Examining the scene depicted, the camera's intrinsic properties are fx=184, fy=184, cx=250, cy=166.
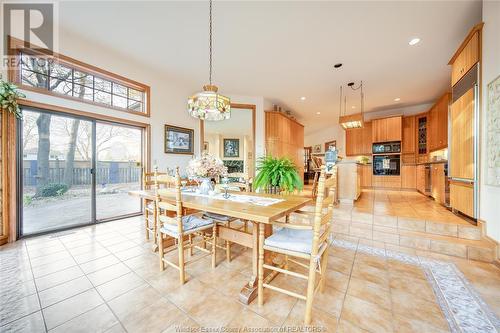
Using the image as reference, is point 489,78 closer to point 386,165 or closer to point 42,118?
point 386,165

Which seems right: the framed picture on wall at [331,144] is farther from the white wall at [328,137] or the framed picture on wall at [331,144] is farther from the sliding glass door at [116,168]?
the sliding glass door at [116,168]

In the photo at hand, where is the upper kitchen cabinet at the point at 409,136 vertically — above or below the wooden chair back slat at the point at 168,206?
above

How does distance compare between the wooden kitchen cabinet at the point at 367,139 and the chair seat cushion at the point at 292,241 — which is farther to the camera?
the wooden kitchen cabinet at the point at 367,139

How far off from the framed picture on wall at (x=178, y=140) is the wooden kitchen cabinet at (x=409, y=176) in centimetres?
658

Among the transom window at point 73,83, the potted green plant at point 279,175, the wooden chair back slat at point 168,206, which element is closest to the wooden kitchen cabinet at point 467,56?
the potted green plant at point 279,175

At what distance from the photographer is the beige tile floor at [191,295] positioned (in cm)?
130

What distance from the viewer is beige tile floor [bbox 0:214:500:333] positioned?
4.27 feet

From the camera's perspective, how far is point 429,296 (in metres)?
1.56

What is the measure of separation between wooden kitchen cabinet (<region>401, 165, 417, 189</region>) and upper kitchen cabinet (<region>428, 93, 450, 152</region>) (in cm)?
78

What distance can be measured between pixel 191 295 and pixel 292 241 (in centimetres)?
100

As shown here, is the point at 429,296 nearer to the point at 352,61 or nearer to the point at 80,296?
the point at 80,296

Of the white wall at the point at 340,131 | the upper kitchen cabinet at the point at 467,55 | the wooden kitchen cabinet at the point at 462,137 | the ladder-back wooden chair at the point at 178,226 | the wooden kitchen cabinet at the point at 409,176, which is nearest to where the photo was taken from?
the ladder-back wooden chair at the point at 178,226

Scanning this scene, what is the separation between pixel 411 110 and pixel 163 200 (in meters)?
7.75

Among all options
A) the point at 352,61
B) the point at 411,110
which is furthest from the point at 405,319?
the point at 411,110
